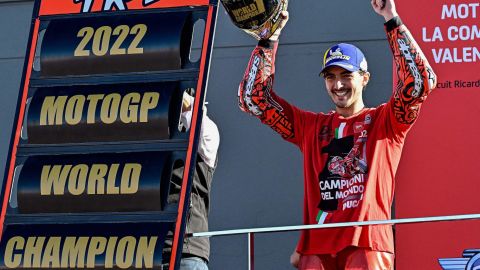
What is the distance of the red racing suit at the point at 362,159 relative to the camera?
4.03m

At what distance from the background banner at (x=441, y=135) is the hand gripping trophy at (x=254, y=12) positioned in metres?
1.52

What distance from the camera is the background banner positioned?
534cm

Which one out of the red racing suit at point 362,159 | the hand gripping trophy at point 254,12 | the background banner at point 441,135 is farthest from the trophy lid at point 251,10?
the background banner at point 441,135

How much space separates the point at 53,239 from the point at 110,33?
3.08ft

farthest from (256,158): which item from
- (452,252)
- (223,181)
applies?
(452,252)

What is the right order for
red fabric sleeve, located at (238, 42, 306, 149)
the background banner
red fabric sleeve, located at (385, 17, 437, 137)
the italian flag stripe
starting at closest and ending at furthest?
red fabric sleeve, located at (385, 17, 437, 137), the italian flag stripe, red fabric sleeve, located at (238, 42, 306, 149), the background banner

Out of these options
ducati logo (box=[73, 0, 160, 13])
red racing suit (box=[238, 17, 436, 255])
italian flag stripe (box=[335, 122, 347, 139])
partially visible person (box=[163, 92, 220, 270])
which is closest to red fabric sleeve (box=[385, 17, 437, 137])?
red racing suit (box=[238, 17, 436, 255])

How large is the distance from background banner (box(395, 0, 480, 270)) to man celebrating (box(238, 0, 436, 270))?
4.02 ft

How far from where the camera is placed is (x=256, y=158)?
701 centimetres

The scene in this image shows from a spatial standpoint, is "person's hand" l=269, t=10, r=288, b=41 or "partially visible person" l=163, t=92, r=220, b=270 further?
"partially visible person" l=163, t=92, r=220, b=270

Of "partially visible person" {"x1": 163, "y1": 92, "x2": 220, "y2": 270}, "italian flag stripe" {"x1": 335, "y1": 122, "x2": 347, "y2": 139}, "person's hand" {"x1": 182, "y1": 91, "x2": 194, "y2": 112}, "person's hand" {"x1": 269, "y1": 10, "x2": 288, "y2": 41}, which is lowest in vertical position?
"partially visible person" {"x1": 163, "y1": 92, "x2": 220, "y2": 270}

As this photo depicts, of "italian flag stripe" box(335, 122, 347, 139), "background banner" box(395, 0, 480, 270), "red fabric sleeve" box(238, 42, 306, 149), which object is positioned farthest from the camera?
"background banner" box(395, 0, 480, 270)

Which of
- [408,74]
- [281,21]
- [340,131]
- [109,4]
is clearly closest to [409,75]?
[408,74]

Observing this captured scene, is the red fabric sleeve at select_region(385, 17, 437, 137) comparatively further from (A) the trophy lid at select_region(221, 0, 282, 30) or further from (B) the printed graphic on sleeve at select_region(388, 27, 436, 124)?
(A) the trophy lid at select_region(221, 0, 282, 30)
